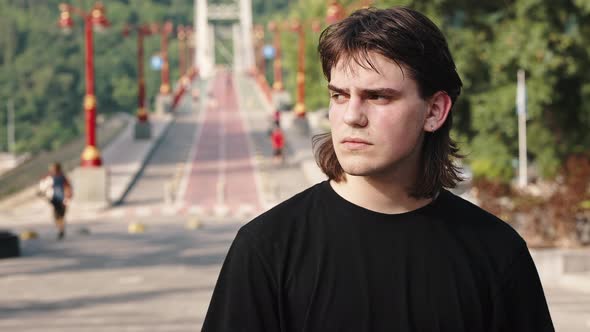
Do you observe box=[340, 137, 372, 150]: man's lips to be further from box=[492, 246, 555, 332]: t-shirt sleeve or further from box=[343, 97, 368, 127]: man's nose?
box=[492, 246, 555, 332]: t-shirt sleeve

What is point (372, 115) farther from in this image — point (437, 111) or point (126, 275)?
point (126, 275)

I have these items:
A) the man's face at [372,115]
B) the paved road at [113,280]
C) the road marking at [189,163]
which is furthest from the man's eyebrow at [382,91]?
the road marking at [189,163]

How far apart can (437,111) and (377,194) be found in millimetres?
338

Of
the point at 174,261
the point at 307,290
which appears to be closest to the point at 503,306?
the point at 307,290

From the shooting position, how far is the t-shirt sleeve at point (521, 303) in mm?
3691

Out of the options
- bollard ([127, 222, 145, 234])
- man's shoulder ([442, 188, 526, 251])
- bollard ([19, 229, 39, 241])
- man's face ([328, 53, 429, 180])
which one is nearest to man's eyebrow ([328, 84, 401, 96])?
man's face ([328, 53, 429, 180])

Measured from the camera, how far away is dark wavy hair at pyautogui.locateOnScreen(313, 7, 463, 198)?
362 cm

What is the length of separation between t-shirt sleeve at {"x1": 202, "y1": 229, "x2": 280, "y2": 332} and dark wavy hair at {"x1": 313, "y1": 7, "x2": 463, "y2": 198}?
39cm

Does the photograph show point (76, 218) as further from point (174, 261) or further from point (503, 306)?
point (503, 306)

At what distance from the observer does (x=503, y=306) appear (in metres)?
3.69

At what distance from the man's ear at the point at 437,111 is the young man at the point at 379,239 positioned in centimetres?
1

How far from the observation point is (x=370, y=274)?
12.0 ft

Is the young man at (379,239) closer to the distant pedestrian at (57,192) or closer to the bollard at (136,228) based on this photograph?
the distant pedestrian at (57,192)

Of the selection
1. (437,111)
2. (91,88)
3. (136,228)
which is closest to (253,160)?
(91,88)
